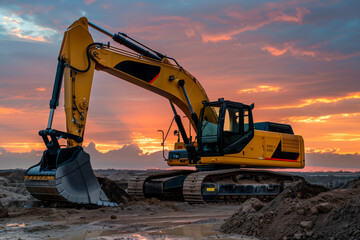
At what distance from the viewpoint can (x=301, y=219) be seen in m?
7.13

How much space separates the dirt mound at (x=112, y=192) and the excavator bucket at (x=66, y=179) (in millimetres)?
1294

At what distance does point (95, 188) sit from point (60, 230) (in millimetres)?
2949

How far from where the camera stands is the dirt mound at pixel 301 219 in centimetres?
646

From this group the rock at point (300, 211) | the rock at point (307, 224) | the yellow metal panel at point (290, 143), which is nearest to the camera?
the rock at point (307, 224)

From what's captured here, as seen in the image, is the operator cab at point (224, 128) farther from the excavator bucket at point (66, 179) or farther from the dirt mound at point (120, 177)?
the dirt mound at point (120, 177)

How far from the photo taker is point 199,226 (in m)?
8.75

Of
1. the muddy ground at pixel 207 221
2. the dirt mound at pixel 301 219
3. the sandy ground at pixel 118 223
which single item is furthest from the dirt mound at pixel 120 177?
the dirt mound at pixel 301 219

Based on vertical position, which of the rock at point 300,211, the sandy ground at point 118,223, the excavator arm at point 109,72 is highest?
the excavator arm at point 109,72

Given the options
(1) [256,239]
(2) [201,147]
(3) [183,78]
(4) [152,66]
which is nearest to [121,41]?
(4) [152,66]

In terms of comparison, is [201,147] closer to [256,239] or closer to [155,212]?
[155,212]

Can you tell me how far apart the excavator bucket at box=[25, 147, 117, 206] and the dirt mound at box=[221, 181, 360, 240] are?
409 centimetres

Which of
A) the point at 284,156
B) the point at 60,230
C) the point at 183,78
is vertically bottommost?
the point at 60,230

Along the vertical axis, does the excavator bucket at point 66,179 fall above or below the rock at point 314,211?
above

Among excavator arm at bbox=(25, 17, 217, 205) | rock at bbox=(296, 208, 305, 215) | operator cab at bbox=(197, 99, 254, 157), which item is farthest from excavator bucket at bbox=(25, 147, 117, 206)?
rock at bbox=(296, 208, 305, 215)
